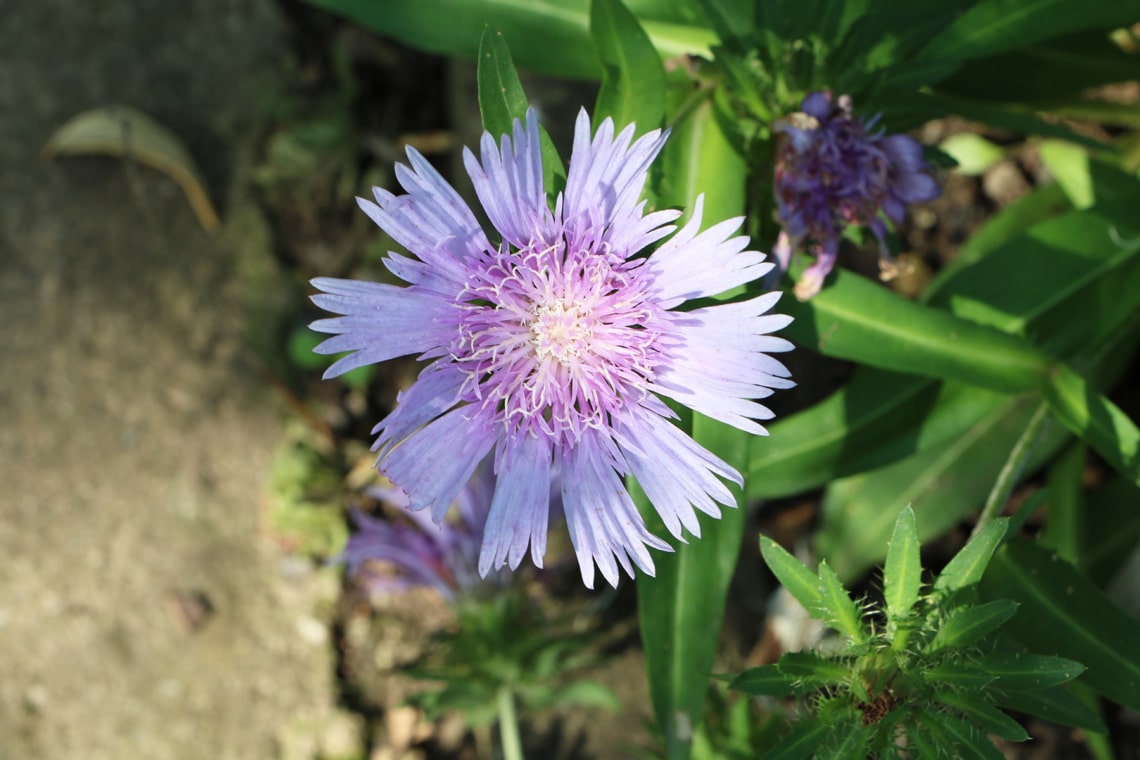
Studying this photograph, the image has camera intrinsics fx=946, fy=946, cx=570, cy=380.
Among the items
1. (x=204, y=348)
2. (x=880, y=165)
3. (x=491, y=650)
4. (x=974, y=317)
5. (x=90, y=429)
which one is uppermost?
(x=880, y=165)

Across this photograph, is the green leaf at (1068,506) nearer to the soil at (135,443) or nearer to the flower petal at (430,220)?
the flower petal at (430,220)

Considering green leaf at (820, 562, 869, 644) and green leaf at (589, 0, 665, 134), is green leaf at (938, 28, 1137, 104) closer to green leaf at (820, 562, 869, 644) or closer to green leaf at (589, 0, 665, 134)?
green leaf at (589, 0, 665, 134)

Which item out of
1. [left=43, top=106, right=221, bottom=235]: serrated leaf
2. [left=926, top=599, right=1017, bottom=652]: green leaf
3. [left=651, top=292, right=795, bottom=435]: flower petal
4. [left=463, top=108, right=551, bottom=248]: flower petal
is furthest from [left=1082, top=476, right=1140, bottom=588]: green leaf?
[left=43, top=106, right=221, bottom=235]: serrated leaf

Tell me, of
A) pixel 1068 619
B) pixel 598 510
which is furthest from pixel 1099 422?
pixel 598 510

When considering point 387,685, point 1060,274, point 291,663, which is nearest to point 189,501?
point 291,663

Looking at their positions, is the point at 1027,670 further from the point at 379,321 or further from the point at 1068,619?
the point at 379,321

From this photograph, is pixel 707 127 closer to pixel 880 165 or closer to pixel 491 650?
pixel 880 165
